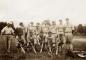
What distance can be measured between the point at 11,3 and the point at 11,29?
0.82 meters

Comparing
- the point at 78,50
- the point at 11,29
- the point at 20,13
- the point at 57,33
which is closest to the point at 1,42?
the point at 11,29

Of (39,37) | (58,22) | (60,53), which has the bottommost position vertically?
(60,53)

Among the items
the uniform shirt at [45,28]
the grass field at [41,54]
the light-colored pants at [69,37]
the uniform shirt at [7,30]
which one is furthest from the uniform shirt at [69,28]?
the uniform shirt at [7,30]

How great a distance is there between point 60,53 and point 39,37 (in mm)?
816

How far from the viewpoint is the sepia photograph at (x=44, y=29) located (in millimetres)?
7121

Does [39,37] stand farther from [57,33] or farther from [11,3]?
[11,3]

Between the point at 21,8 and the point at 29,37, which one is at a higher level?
the point at 21,8

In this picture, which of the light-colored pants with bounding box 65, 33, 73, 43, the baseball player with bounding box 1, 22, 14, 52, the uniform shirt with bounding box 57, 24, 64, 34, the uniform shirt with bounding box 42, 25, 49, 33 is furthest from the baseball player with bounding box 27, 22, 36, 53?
the light-colored pants with bounding box 65, 33, 73, 43

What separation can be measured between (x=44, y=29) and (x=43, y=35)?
0.19 m

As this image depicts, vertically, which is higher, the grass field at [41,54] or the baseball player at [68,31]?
the baseball player at [68,31]

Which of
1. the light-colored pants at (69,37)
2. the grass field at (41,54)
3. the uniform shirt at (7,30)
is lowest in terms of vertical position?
the grass field at (41,54)

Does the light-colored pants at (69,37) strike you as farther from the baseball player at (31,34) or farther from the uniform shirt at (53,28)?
the baseball player at (31,34)

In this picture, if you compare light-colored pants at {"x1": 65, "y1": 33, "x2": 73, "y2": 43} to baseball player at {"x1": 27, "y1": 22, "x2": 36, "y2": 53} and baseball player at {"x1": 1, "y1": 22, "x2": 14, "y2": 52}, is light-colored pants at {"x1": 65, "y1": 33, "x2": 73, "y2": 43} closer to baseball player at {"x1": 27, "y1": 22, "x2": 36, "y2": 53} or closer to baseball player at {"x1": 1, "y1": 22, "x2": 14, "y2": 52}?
baseball player at {"x1": 27, "y1": 22, "x2": 36, "y2": 53}

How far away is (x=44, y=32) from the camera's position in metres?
7.24
